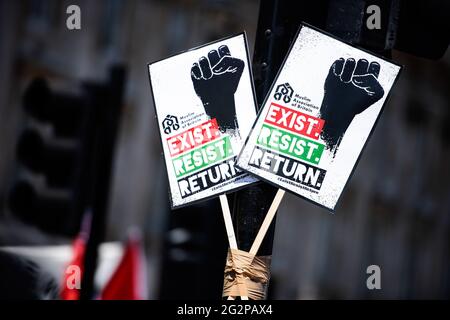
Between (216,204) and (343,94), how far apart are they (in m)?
4.28

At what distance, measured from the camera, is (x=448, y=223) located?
3856 centimetres

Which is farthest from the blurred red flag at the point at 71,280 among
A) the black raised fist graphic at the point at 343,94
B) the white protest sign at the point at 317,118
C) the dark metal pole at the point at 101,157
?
the black raised fist graphic at the point at 343,94

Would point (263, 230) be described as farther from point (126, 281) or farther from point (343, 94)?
point (126, 281)

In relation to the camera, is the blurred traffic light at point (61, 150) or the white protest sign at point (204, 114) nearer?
the white protest sign at point (204, 114)

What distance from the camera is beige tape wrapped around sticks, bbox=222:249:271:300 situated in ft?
14.4

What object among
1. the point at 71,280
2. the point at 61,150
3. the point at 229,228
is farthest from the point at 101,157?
the point at 229,228

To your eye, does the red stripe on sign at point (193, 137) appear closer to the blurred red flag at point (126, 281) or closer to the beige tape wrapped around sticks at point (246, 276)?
the beige tape wrapped around sticks at point (246, 276)

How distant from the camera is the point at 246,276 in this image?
4.39m

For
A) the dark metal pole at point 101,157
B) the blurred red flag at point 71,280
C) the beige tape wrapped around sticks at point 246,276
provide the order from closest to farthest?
the beige tape wrapped around sticks at point 246,276 → the blurred red flag at point 71,280 → the dark metal pole at point 101,157

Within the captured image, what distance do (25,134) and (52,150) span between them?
0.20 metres

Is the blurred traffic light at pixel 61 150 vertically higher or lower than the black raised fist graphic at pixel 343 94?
higher

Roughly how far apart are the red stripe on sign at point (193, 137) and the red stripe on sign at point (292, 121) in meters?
0.22

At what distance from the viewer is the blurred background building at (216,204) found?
413 inches
